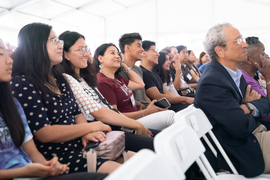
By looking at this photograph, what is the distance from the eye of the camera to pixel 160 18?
11.2m

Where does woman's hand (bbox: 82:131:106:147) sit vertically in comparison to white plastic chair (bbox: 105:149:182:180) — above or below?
below

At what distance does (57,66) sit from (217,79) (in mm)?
1171

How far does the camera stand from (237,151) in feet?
4.88

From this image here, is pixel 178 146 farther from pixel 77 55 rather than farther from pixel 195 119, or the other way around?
pixel 77 55

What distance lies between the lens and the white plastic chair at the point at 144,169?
530 millimetres

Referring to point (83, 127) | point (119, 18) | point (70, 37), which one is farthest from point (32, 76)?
point (119, 18)

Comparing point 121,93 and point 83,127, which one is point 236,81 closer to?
point 121,93

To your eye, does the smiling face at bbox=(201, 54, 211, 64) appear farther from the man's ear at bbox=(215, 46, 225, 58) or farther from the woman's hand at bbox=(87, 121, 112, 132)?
the woman's hand at bbox=(87, 121, 112, 132)

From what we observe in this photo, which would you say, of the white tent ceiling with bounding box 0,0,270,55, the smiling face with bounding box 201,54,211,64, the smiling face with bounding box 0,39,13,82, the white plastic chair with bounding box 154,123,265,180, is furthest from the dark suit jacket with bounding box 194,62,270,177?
the white tent ceiling with bounding box 0,0,270,55

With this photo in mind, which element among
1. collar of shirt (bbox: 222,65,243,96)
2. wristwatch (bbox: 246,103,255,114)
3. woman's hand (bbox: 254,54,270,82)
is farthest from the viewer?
woman's hand (bbox: 254,54,270,82)

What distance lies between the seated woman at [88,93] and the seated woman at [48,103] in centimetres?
14

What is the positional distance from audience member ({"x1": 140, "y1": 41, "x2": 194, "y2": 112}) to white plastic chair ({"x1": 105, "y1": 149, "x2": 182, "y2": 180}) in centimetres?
244

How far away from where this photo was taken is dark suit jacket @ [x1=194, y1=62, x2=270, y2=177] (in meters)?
1.43

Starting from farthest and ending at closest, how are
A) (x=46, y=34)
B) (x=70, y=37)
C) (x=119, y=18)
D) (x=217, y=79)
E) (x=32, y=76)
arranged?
(x=119, y=18), (x=70, y=37), (x=217, y=79), (x=46, y=34), (x=32, y=76)
